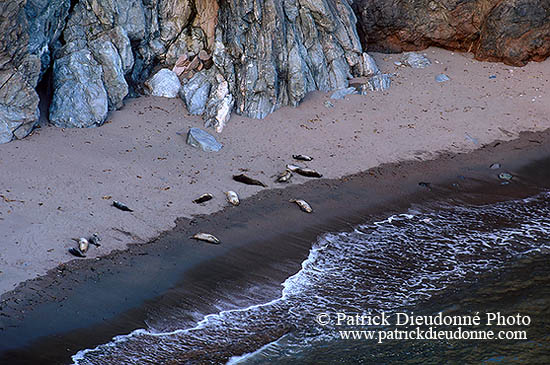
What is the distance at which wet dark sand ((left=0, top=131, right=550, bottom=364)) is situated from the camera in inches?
323

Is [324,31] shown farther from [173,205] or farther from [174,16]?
[173,205]

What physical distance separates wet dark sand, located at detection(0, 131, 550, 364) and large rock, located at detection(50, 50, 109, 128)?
407cm

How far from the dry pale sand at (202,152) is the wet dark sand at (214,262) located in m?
0.34

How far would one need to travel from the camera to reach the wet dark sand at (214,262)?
8211 millimetres

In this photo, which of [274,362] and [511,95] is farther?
[511,95]

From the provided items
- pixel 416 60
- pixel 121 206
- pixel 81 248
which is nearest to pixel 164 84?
pixel 121 206

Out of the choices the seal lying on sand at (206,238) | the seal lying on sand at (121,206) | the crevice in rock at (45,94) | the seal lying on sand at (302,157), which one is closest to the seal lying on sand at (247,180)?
the seal lying on sand at (302,157)

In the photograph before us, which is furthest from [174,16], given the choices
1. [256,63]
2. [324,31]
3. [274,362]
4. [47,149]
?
[274,362]

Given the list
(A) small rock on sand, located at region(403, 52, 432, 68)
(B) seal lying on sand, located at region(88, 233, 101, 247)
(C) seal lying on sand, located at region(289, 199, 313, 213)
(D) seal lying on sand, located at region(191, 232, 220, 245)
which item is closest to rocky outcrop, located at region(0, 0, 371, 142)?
Answer: (A) small rock on sand, located at region(403, 52, 432, 68)

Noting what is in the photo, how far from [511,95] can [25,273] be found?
13604mm

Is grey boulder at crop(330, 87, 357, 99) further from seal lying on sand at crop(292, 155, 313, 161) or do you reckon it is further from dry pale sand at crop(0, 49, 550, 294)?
seal lying on sand at crop(292, 155, 313, 161)

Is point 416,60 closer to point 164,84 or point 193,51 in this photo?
point 193,51

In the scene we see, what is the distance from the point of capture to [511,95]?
1722 cm

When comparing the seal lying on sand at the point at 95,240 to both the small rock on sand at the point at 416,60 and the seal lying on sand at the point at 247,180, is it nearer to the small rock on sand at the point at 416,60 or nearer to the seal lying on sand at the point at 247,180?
the seal lying on sand at the point at 247,180
